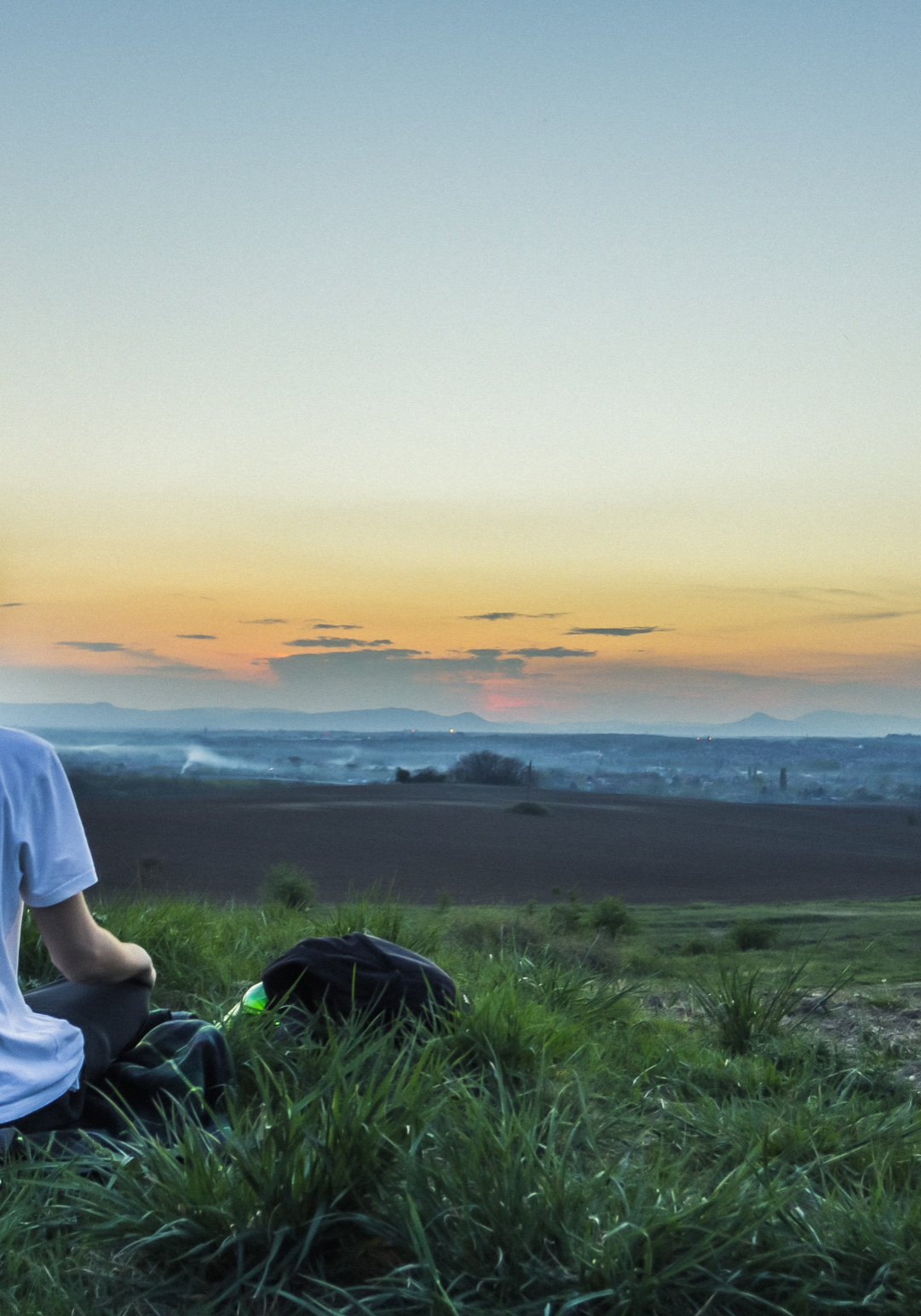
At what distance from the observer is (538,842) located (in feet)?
194

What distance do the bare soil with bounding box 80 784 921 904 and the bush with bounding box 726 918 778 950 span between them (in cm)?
1804

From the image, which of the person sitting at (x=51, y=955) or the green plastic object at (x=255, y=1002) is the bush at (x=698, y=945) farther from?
the person sitting at (x=51, y=955)

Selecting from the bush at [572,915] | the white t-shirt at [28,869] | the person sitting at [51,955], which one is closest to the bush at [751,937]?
the bush at [572,915]

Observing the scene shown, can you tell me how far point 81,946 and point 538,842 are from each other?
5792cm

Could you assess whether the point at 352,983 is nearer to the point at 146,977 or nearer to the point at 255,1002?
the point at 255,1002

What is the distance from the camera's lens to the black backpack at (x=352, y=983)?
3.17 m

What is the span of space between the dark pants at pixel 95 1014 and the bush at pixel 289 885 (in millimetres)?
5352

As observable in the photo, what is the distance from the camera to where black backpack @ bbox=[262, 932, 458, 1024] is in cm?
317

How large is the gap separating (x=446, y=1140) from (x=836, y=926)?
700 inches

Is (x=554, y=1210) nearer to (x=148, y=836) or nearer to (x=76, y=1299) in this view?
(x=76, y=1299)

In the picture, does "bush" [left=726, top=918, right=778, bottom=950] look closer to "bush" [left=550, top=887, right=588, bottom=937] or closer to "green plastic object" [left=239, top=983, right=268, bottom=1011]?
"bush" [left=550, top=887, right=588, bottom=937]

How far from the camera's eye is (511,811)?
68.8m

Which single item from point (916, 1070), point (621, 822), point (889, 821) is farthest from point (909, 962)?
point (889, 821)

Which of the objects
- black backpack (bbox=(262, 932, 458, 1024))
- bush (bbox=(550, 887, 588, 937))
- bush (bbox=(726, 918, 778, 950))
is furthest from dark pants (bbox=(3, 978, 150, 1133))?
bush (bbox=(726, 918, 778, 950))
